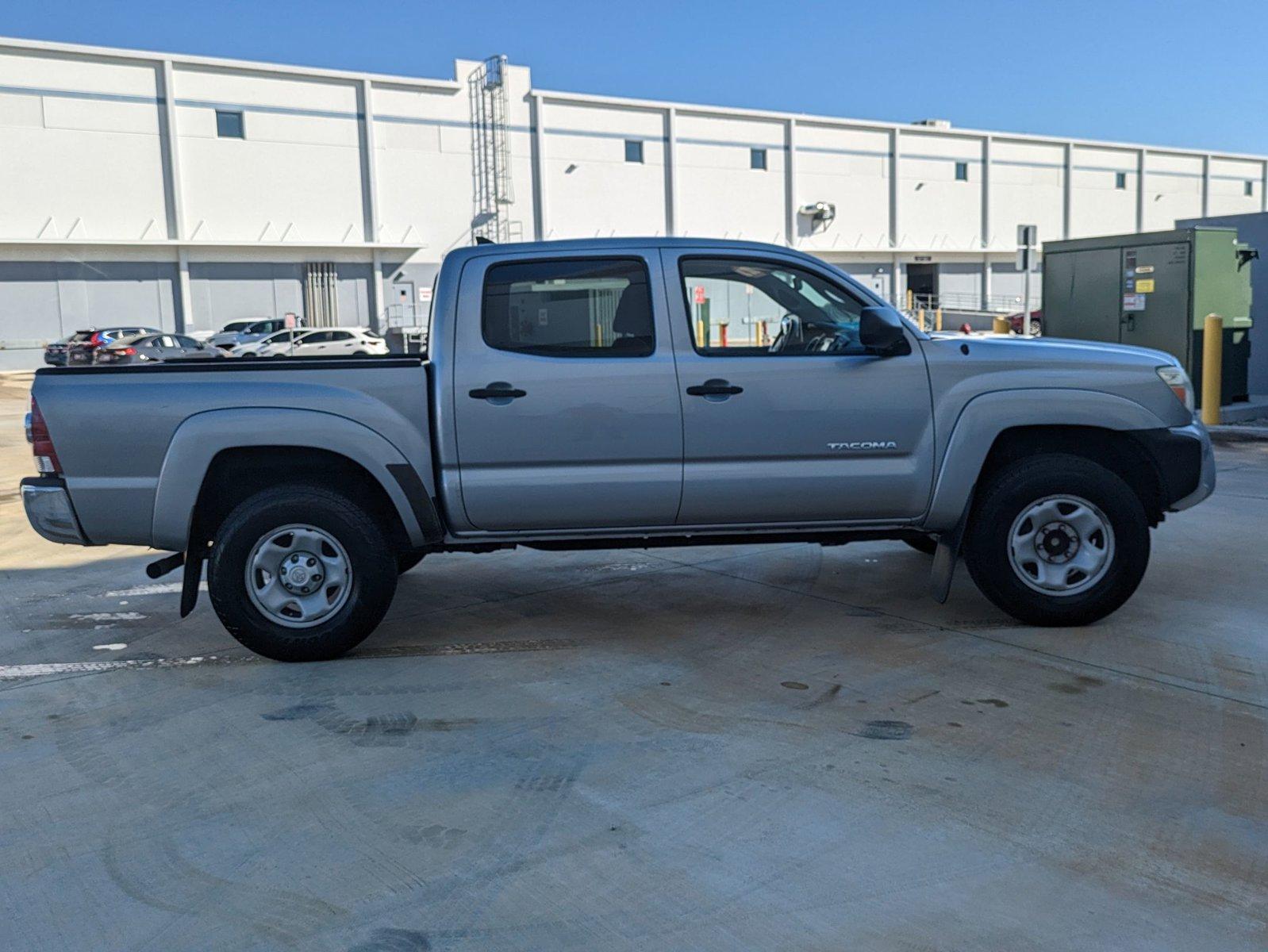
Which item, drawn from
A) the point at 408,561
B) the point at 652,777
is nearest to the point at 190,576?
the point at 408,561

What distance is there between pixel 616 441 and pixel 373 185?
4177 cm

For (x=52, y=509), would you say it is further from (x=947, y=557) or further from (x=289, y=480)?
(x=947, y=557)

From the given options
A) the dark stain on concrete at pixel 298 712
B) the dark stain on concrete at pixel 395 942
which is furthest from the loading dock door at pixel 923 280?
the dark stain on concrete at pixel 395 942

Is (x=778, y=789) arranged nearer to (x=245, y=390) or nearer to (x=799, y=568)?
(x=245, y=390)

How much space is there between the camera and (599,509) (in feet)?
19.4

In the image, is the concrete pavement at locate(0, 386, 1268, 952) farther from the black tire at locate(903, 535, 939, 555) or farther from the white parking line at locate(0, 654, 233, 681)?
the black tire at locate(903, 535, 939, 555)

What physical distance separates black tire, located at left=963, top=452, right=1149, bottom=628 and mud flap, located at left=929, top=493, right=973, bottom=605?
0.05m

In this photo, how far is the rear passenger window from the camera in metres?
5.93

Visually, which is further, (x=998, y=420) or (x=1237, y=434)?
(x=1237, y=434)

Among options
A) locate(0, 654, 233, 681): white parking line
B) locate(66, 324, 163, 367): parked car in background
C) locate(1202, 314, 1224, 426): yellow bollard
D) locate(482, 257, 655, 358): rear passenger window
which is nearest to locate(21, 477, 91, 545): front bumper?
locate(0, 654, 233, 681): white parking line

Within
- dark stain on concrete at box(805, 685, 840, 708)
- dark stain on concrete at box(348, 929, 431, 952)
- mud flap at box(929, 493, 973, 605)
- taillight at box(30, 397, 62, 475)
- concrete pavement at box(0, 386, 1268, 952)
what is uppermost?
taillight at box(30, 397, 62, 475)

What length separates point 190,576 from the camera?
5.95 m

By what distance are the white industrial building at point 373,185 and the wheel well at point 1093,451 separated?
1572 inches

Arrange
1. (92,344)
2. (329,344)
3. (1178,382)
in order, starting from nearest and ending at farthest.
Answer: (1178,382)
(329,344)
(92,344)
